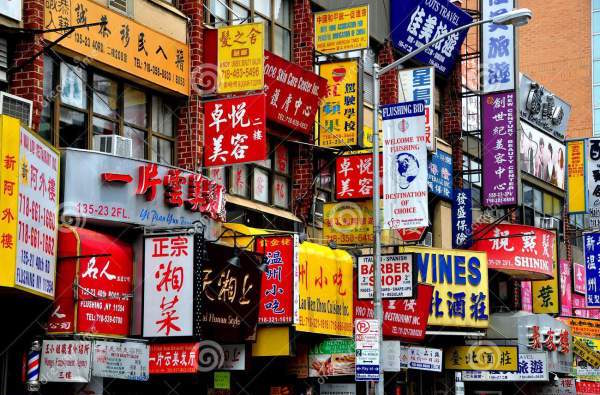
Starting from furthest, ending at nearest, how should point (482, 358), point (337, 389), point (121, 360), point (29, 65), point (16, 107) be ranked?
point (482, 358), point (337, 389), point (29, 65), point (121, 360), point (16, 107)

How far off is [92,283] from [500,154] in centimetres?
2069

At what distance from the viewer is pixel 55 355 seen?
2097cm

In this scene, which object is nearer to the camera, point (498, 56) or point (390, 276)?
point (390, 276)

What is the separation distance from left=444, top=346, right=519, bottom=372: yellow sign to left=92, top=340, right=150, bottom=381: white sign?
748 inches

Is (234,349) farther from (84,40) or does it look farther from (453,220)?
(453,220)

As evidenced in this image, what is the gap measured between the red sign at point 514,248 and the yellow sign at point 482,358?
263 cm

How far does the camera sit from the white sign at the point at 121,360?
70.0ft

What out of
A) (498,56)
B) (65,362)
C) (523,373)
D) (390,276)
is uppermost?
(498,56)

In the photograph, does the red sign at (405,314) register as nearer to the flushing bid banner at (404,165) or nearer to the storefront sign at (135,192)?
the flushing bid banner at (404,165)

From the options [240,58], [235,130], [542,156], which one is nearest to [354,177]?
[235,130]

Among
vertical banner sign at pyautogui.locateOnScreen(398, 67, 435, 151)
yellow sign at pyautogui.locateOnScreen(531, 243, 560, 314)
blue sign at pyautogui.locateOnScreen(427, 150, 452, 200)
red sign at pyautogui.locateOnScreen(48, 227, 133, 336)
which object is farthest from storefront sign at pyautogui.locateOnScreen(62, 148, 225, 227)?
yellow sign at pyautogui.locateOnScreen(531, 243, 560, 314)

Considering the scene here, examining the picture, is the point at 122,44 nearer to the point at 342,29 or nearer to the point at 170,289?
the point at 170,289

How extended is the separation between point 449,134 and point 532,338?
7.29 meters

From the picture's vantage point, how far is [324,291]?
1125 inches
